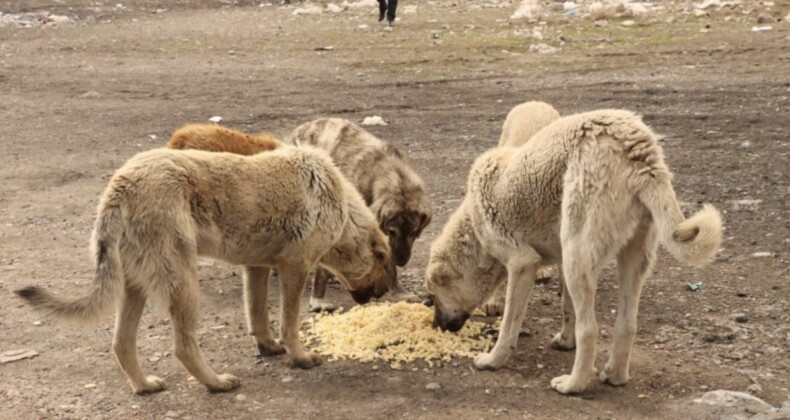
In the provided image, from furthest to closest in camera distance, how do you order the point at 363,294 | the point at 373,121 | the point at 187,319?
the point at 373,121
the point at 363,294
the point at 187,319

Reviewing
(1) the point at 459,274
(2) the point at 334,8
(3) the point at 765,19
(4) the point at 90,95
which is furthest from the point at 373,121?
(2) the point at 334,8

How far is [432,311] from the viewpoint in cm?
718

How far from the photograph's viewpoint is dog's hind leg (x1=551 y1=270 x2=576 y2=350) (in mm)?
6578

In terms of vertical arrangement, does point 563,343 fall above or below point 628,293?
below

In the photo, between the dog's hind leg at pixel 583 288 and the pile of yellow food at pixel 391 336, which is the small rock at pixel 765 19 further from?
the dog's hind leg at pixel 583 288

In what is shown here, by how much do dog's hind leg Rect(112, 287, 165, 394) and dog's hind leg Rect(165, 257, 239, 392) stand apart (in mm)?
281

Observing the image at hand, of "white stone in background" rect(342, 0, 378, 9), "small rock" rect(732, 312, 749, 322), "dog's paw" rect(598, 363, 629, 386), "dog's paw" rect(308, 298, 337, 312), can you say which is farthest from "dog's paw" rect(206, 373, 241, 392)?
"white stone in background" rect(342, 0, 378, 9)

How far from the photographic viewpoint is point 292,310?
6371 mm

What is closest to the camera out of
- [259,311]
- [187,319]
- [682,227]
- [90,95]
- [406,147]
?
[682,227]

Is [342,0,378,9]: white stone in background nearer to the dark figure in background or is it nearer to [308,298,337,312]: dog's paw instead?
the dark figure in background

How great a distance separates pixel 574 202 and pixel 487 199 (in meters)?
0.88

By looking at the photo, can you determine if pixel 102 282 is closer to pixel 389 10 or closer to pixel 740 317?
pixel 740 317

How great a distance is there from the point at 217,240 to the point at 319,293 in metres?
1.77

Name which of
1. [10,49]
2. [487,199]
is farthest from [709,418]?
[10,49]
